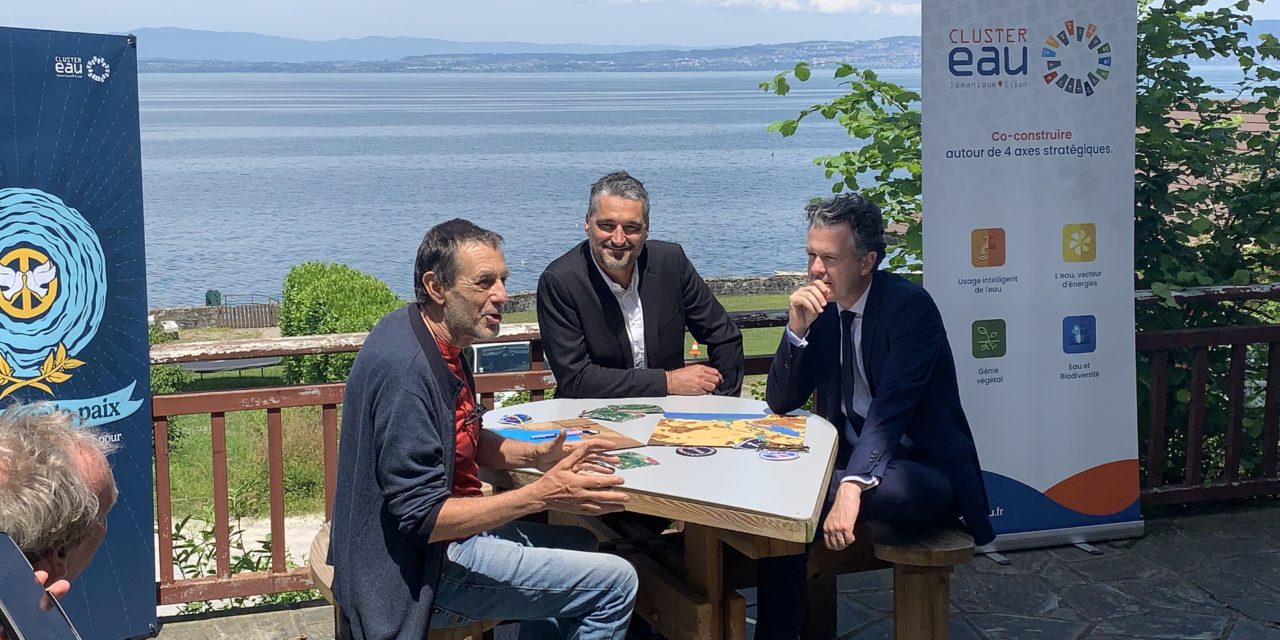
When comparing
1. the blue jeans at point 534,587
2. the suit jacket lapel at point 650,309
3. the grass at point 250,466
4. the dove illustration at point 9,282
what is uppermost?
the dove illustration at point 9,282

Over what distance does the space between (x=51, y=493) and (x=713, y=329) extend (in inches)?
109

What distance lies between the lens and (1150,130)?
514 centimetres

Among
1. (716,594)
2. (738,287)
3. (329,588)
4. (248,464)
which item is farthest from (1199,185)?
(738,287)

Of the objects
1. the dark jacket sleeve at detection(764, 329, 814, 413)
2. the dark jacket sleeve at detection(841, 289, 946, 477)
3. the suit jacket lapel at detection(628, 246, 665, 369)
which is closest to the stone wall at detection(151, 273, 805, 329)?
the suit jacket lapel at detection(628, 246, 665, 369)

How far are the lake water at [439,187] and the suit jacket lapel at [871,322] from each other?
0.39 m

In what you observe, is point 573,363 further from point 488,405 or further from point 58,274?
point 58,274

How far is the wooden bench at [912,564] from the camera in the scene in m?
3.13

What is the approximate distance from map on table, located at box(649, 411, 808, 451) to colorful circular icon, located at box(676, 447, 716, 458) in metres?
0.03

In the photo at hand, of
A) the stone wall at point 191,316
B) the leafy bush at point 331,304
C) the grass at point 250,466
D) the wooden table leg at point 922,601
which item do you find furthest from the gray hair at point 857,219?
the stone wall at point 191,316

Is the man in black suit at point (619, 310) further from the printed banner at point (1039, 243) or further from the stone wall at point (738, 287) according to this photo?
the stone wall at point (738, 287)

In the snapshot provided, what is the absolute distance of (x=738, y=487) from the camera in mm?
2791

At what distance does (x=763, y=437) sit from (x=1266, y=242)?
313cm

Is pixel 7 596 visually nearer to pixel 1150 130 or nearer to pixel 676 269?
pixel 676 269

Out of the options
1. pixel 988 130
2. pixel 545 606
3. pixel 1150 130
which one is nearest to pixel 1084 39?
pixel 988 130
